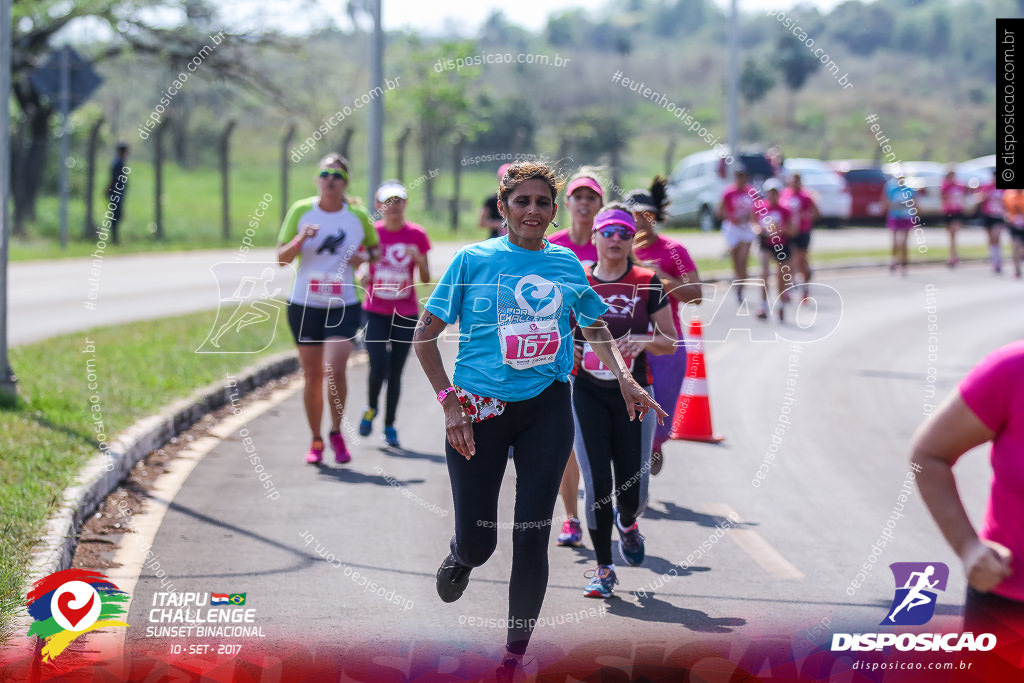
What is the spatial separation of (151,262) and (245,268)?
1591 mm

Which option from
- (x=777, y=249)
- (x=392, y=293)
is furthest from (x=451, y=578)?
(x=777, y=249)

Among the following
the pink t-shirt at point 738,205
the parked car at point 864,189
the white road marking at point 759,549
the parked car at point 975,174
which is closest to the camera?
the white road marking at point 759,549

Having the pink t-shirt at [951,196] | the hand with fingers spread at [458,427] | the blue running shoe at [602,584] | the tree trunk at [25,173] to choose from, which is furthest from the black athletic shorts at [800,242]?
the tree trunk at [25,173]

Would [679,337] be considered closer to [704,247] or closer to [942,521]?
[942,521]

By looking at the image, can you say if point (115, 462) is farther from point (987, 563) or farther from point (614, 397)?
point (987, 563)

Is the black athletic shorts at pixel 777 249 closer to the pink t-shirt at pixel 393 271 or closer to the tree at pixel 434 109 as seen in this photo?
the tree at pixel 434 109

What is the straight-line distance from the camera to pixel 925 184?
118 feet

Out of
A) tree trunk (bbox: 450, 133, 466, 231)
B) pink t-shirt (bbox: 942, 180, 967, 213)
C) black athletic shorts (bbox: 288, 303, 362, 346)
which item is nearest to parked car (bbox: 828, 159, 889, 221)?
pink t-shirt (bbox: 942, 180, 967, 213)

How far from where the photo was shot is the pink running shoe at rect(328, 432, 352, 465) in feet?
29.2

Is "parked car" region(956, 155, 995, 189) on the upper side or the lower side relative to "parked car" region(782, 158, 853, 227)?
upper

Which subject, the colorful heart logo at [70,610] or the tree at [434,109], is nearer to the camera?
the colorful heart logo at [70,610]

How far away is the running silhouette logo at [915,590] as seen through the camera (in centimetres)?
568

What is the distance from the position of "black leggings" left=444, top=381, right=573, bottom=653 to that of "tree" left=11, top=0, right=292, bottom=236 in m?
22.8

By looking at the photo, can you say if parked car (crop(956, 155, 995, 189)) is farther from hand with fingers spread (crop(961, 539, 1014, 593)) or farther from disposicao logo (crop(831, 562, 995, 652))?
hand with fingers spread (crop(961, 539, 1014, 593))
